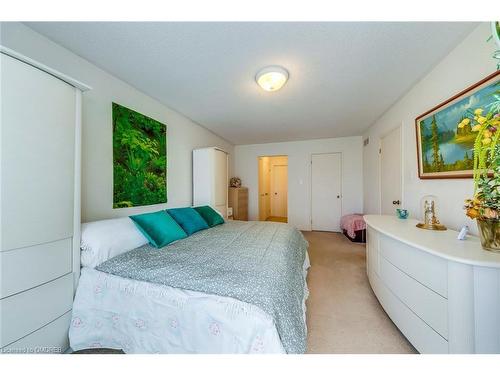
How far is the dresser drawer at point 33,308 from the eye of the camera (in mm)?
856

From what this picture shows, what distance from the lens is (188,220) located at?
2.13 meters

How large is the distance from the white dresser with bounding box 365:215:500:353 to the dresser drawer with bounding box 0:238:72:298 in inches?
85.0

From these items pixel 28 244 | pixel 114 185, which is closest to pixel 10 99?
pixel 28 244

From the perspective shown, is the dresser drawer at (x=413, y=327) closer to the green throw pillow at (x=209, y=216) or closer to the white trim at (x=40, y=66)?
the green throw pillow at (x=209, y=216)

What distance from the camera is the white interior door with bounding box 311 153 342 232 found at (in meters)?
4.42

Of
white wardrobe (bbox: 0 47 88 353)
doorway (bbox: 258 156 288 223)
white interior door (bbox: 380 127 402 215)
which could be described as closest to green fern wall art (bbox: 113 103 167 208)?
white wardrobe (bbox: 0 47 88 353)

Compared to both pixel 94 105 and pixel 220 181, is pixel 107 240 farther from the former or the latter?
pixel 220 181

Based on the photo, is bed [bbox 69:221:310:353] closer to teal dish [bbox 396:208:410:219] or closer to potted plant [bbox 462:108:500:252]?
potted plant [bbox 462:108:500:252]

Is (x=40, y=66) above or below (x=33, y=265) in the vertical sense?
above

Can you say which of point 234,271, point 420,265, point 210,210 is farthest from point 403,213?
point 210,210

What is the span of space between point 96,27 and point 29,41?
0.50 m

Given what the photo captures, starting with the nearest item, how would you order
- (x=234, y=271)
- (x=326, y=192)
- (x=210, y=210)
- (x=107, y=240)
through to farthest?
1. (x=234, y=271)
2. (x=107, y=240)
3. (x=210, y=210)
4. (x=326, y=192)

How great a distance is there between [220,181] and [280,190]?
12.9 ft

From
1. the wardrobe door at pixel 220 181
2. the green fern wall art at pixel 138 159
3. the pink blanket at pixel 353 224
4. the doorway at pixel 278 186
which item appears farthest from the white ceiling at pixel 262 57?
the doorway at pixel 278 186
